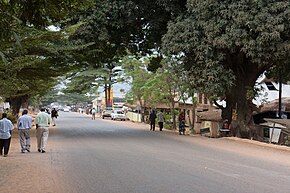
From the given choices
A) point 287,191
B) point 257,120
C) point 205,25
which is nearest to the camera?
point 287,191

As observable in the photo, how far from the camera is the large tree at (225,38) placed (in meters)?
19.0

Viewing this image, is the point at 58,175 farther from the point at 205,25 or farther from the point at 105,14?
the point at 105,14

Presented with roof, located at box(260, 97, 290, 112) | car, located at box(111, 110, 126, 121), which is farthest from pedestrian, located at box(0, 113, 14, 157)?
car, located at box(111, 110, 126, 121)

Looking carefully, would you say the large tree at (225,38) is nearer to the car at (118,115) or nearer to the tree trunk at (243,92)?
the tree trunk at (243,92)

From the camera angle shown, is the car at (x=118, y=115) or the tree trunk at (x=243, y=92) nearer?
the tree trunk at (x=243, y=92)

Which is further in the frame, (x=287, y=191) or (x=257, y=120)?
(x=257, y=120)

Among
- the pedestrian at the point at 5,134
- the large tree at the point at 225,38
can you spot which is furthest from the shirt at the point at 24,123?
the large tree at the point at 225,38

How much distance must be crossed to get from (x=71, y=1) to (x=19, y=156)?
10.6 m

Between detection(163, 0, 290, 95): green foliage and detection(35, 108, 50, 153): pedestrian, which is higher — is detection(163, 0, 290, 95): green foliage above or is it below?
above

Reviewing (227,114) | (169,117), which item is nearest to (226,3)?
(227,114)

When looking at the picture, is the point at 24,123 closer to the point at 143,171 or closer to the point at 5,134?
the point at 5,134

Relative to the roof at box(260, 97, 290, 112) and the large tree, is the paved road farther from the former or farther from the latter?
the roof at box(260, 97, 290, 112)

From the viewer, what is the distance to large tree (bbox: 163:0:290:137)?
19016 millimetres

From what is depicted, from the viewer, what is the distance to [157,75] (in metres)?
36.6
